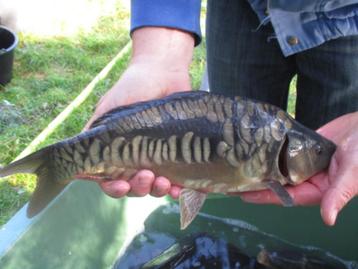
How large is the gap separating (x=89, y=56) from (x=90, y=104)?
2.53 feet

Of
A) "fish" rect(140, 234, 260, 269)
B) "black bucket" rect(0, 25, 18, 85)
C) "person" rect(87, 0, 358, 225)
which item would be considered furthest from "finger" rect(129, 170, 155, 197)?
"black bucket" rect(0, 25, 18, 85)

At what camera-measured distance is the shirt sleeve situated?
175cm

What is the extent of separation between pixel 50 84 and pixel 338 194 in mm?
2726

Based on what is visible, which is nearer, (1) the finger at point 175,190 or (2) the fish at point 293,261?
(1) the finger at point 175,190

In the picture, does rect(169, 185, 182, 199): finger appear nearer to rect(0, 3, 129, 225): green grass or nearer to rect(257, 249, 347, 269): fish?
rect(257, 249, 347, 269): fish

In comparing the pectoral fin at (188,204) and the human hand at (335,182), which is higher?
the human hand at (335,182)

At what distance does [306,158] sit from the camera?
63.7 inches

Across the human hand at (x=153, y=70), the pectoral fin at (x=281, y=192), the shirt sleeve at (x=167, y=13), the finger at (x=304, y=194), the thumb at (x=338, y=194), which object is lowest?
the finger at (x=304, y=194)

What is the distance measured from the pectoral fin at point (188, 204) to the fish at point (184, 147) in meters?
0.06

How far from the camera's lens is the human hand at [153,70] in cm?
171

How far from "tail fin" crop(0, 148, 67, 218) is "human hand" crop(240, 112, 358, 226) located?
0.58 metres

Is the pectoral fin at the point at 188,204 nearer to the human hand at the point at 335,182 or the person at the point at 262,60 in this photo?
the person at the point at 262,60

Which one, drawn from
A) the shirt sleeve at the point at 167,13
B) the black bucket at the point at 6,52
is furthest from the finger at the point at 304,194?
the black bucket at the point at 6,52

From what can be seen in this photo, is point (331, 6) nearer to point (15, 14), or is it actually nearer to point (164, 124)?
point (164, 124)
